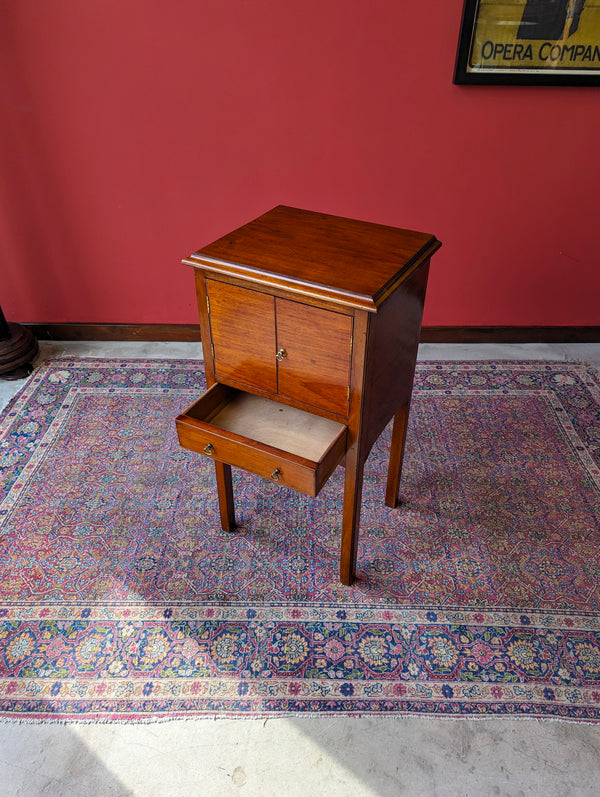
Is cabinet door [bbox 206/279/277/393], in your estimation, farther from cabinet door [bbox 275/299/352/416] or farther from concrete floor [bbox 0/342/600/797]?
concrete floor [bbox 0/342/600/797]

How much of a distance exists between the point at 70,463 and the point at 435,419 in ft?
5.18

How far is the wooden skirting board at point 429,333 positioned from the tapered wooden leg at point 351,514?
1575 mm

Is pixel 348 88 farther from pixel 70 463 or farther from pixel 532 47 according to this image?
pixel 70 463

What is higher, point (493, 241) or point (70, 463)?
point (493, 241)

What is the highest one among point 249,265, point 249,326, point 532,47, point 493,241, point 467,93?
point 532,47

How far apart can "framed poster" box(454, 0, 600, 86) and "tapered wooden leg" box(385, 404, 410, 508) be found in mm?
1521

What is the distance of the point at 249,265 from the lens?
1489mm

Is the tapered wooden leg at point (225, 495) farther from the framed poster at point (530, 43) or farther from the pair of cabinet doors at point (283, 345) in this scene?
the framed poster at point (530, 43)

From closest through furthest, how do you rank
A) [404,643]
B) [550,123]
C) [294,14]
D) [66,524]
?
[404,643] → [66,524] → [294,14] → [550,123]

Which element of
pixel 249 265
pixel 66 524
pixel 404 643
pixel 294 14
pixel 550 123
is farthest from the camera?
pixel 550 123

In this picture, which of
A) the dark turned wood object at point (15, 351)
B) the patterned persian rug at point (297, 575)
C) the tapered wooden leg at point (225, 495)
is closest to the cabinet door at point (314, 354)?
the tapered wooden leg at point (225, 495)

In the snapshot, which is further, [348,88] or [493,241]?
[493,241]

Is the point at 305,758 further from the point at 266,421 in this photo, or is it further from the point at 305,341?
the point at 305,341

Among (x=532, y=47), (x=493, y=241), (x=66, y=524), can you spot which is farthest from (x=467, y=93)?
(x=66, y=524)
